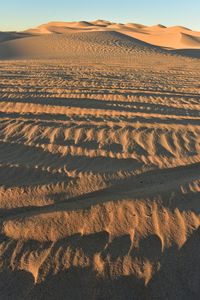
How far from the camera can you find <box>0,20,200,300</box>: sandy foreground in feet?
11.0

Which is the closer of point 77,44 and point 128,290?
point 128,290

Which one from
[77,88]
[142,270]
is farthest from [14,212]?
[77,88]

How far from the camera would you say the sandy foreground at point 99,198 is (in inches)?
132

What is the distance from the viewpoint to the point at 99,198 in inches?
177

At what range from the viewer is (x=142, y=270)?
343cm

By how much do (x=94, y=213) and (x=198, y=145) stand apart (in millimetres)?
2672

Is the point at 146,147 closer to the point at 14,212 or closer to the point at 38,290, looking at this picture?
the point at 14,212

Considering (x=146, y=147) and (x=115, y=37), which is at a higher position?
(x=146, y=147)

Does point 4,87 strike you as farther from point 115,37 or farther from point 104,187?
point 115,37

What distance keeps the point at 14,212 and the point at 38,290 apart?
123cm

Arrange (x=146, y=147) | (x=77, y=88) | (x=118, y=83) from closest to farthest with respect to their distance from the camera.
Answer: (x=146, y=147)
(x=77, y=88)
(x=118, y=83)

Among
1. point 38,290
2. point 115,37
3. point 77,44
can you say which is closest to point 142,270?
point 38,290

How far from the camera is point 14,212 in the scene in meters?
4.27

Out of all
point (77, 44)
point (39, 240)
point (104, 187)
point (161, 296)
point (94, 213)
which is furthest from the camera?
point (77, 44)
